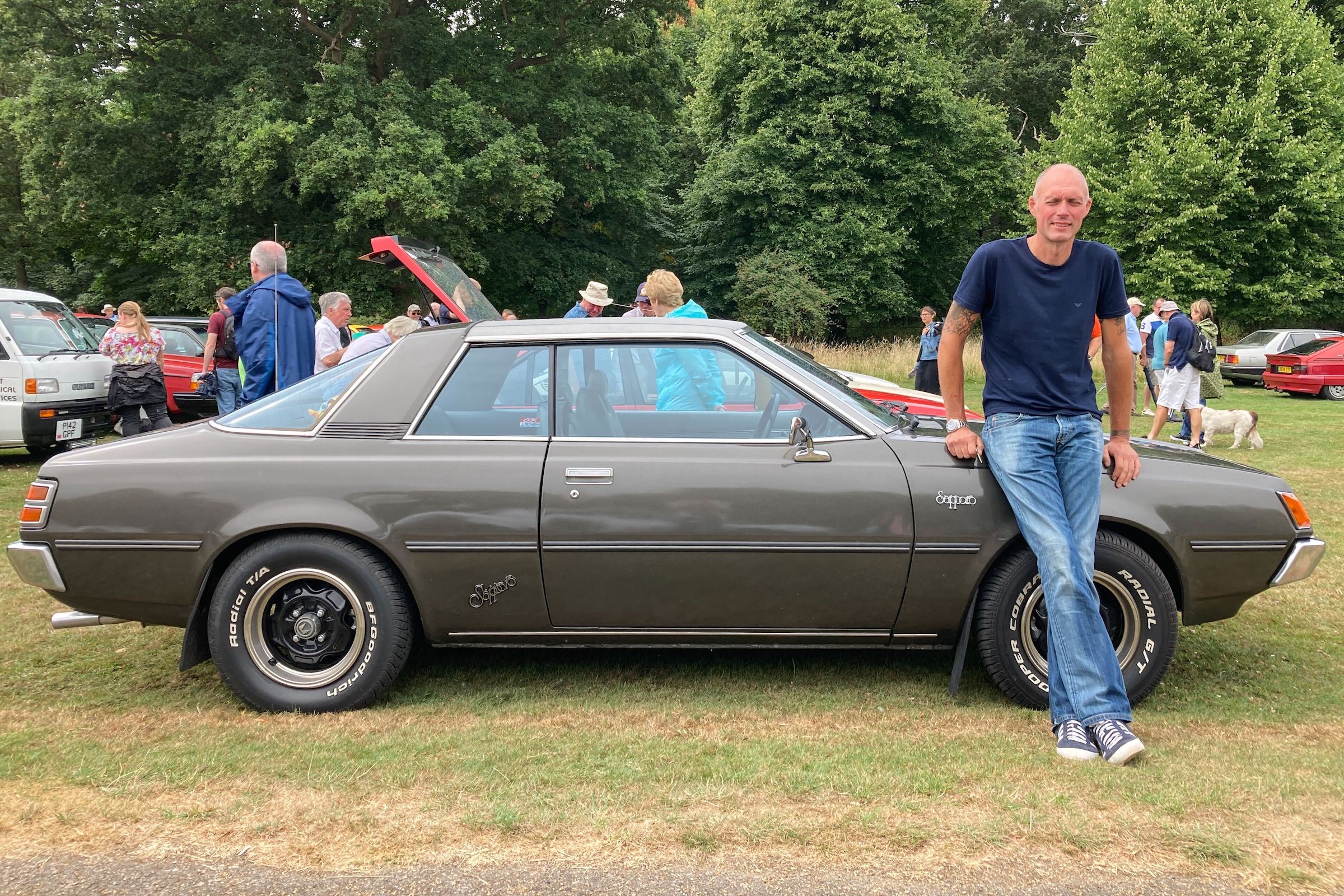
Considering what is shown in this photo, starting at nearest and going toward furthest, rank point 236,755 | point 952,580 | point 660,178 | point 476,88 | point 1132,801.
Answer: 1. point 1132,801
2. point 236,755
3. point 952,580
4. point 476,88
5. point 660,178

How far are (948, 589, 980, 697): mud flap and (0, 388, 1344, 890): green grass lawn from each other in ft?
0.48

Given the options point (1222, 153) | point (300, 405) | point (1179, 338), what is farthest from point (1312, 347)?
point (300, 405)

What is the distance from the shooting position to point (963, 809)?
3.15m

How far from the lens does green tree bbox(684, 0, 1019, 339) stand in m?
31.1

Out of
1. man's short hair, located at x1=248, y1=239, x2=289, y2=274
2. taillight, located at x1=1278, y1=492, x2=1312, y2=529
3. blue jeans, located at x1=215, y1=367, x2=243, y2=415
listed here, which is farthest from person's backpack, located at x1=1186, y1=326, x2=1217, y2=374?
blue jeans, located at x1=215, y1=367, x2=243, y2=415

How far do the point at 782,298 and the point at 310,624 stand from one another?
91.6 ft

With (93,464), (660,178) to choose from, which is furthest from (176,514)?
(660,178)

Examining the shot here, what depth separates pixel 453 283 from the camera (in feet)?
26.8

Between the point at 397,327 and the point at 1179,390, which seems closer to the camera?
the point at 397,327

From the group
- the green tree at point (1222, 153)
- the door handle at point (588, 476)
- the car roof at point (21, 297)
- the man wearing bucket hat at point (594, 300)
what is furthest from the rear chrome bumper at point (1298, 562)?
the green tree at point (1222, 153)

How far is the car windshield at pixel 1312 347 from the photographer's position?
22.0 meters

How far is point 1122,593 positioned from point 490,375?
8.78 feet

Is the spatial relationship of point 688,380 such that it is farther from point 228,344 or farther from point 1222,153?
point 1222,153

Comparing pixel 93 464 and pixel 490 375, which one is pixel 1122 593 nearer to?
pixel 490 375
